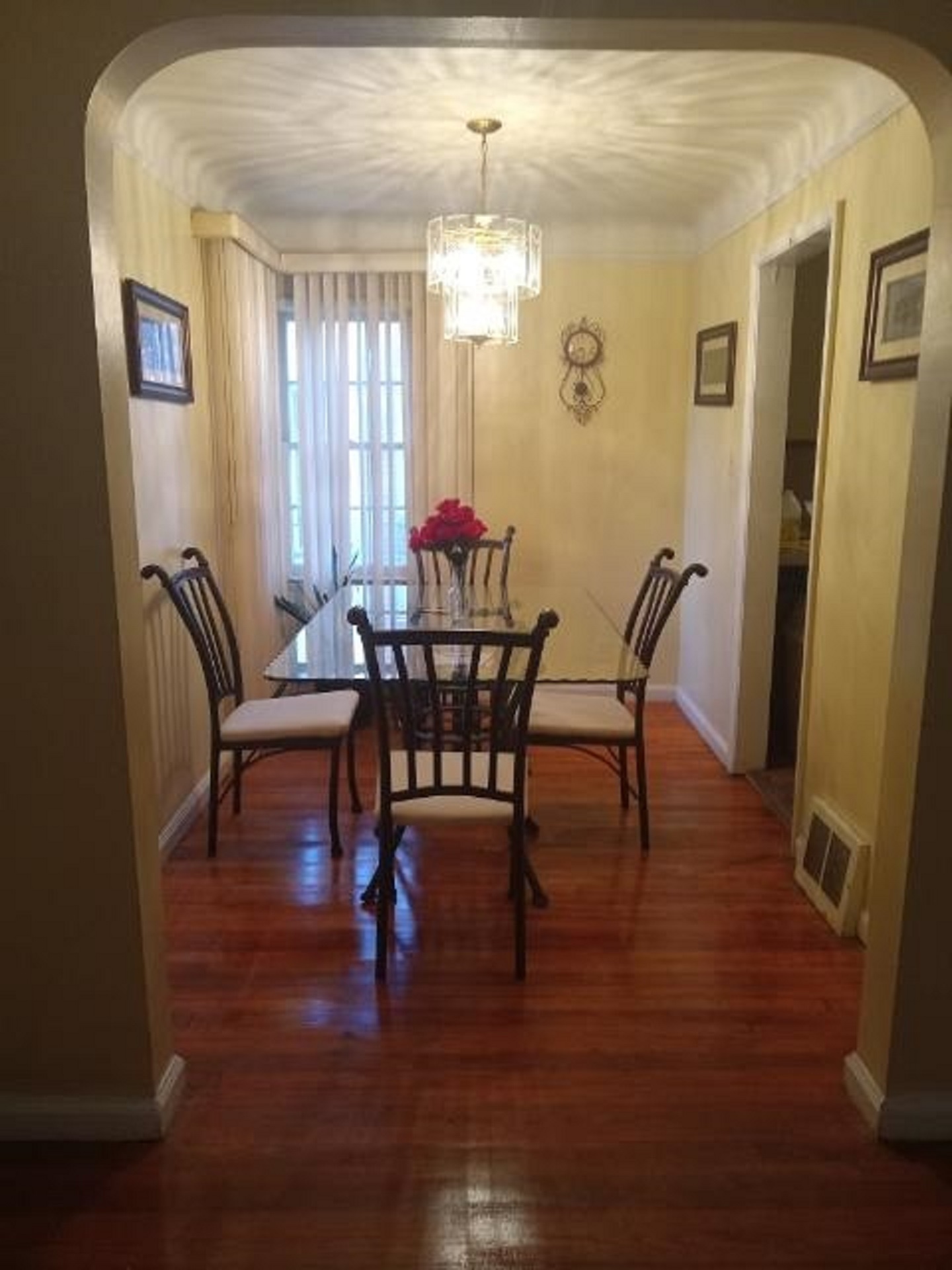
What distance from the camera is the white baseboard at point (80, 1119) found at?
1.91 metres

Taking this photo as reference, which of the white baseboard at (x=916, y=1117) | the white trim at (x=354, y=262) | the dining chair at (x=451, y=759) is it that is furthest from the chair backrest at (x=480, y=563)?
the white baseboard at (x=916, y=1117)

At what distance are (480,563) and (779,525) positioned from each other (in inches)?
60.6

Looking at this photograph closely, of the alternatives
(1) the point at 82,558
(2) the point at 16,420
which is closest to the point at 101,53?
(2) the point at 16,420

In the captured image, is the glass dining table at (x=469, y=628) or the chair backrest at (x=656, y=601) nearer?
the glass dining table at (x=469, y=628)

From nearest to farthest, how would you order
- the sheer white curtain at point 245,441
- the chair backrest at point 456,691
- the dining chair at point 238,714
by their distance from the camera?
the chair backrest at point 456,691 → the dining chair at point 238,714 → the sheer white curtain at point 245,441

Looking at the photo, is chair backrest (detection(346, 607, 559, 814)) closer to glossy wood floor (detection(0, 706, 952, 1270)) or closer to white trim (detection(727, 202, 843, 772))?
glossy wood floor (detection(0, 706, 952, 1270))

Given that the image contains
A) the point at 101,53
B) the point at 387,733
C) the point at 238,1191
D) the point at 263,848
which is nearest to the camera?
the point at 101,53

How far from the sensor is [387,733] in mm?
2418

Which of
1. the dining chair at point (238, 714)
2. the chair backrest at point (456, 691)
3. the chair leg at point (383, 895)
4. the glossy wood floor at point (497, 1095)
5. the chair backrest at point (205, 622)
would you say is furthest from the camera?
the dining chair at point (238, 714)

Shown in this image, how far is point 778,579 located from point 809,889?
149 centimetres

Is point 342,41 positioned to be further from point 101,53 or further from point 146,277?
point 146,277

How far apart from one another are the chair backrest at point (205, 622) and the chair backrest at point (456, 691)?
614mm

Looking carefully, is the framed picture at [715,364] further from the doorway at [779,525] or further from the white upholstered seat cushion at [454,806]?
the white upholstered seat cushion at [454,806]

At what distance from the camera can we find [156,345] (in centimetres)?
305
